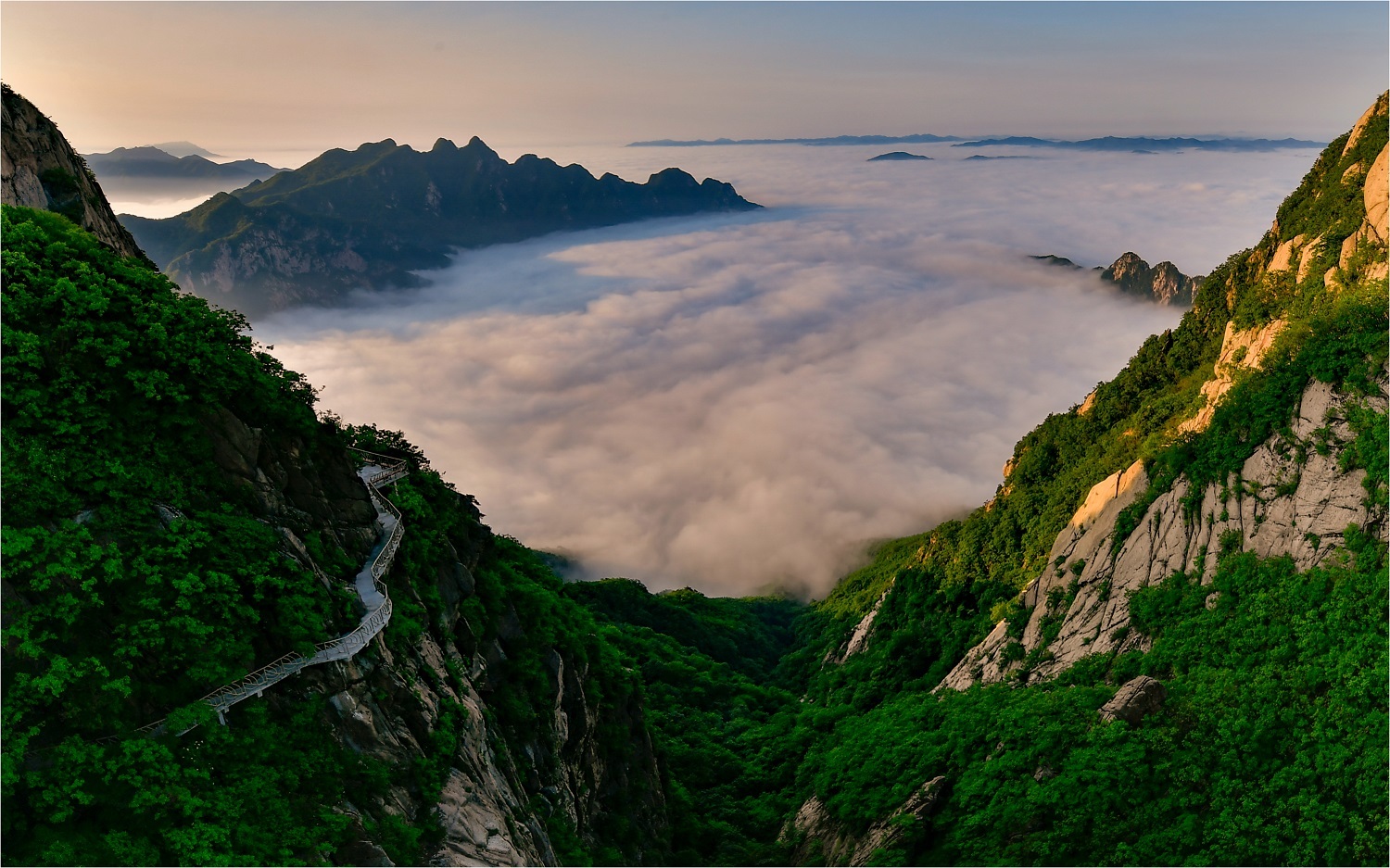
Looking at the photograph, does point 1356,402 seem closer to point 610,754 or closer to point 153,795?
point 610,754

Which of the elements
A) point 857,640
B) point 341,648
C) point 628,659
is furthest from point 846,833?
point 857,640

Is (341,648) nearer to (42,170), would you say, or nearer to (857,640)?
(42,170)

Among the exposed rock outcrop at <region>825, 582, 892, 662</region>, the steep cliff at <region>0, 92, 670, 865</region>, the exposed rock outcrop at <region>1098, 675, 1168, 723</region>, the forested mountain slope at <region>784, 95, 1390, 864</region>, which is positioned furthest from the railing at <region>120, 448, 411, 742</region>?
the exposed rock outcrop at <region>825, 582, 892, 662</region>

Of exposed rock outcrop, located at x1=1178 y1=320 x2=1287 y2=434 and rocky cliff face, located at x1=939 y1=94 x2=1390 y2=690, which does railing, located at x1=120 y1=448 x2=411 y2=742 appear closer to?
rocky cliff face, located at x1=939 y1=94 x2=1390 y2=690

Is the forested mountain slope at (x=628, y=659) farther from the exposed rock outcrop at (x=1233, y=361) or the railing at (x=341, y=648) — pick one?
the railing at (x=341, y=648)

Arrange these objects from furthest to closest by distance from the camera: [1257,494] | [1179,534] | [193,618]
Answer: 1. [1179,534]
2. [1257,494]
3. [193,618]

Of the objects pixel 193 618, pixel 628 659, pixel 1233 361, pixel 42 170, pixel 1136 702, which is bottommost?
pixel 628 659
